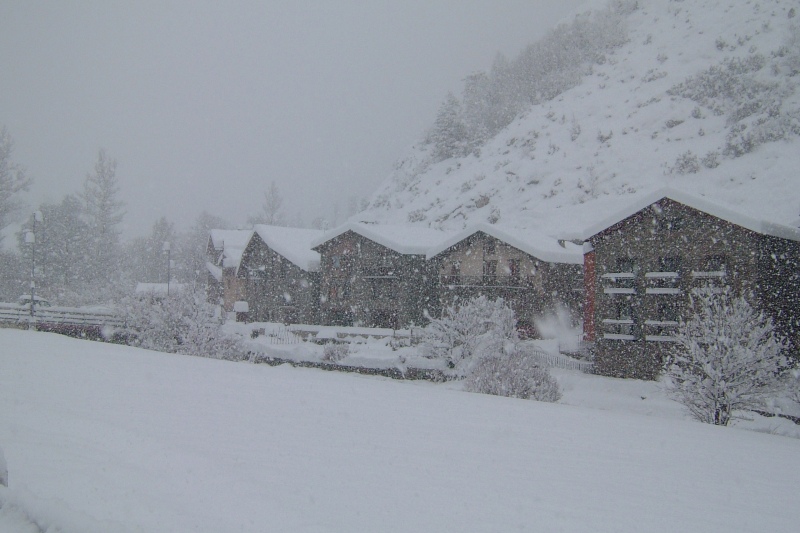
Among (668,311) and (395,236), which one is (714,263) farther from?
(395,236)

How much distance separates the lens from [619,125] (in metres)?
50.4

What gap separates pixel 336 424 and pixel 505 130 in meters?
59.3

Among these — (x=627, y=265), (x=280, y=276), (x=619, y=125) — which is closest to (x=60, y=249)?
(x=280, y=276)

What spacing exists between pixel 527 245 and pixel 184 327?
17.4 metres

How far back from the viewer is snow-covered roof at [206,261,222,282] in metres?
50.9

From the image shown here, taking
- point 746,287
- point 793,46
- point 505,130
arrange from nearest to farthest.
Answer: point 746,287
point 793,46
point 505,130

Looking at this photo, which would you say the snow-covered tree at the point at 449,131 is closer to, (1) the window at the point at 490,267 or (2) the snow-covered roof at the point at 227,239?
(2) the snow-covered roof at the point at 227,239

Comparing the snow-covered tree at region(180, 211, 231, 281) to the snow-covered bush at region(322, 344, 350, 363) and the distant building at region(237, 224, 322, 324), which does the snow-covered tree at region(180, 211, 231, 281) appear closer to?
the distant building at region(237, 224, 322, 324)

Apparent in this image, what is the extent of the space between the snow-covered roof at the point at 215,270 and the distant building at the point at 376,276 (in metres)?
19.4

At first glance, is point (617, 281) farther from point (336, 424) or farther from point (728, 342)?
point (336, 424)

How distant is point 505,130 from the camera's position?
2448 inches

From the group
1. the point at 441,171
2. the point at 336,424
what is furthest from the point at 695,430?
the point at 441,171

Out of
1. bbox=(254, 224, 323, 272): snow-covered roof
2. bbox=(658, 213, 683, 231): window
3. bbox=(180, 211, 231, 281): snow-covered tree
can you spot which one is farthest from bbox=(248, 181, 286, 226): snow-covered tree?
bbox=(658, 213, 683, 231): window

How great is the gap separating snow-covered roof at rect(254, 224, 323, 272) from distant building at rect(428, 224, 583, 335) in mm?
9353
